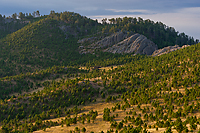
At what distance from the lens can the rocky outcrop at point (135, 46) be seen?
77.2 meters

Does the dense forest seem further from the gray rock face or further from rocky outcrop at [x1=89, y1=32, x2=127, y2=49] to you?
rocky outcrop at [x1=89, y1=32, x2=127, y2=49]

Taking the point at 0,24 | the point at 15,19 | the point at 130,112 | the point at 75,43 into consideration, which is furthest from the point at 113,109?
the point at 15,19

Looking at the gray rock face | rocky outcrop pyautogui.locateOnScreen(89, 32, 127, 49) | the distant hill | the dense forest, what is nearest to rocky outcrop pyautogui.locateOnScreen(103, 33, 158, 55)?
the gray rock face

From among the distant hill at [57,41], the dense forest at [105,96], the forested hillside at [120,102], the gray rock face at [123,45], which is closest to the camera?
the dense forest at [105,96]

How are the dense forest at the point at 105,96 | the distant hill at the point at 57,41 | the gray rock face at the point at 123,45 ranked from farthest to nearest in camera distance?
the gray rock face at the point at 123,45 → the distant hill at the point at 57,41 → the dense forest at the point at 105,96

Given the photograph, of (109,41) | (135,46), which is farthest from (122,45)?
(109,41)

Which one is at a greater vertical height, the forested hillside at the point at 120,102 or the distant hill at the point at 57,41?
the distant hill at the point at 57,41

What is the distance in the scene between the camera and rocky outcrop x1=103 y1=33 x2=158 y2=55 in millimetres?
77188

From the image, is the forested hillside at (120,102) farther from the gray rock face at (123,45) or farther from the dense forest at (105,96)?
the gray rock face at (123,45)

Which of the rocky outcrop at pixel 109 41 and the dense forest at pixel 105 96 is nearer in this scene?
the dense forest at pixel 105 96

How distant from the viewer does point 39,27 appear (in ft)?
332

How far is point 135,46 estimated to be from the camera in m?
78.6

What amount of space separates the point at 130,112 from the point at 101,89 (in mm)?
13424

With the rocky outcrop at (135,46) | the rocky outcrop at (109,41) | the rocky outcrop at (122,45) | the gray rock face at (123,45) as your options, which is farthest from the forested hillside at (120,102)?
the rocky outcrop at (109,41)
